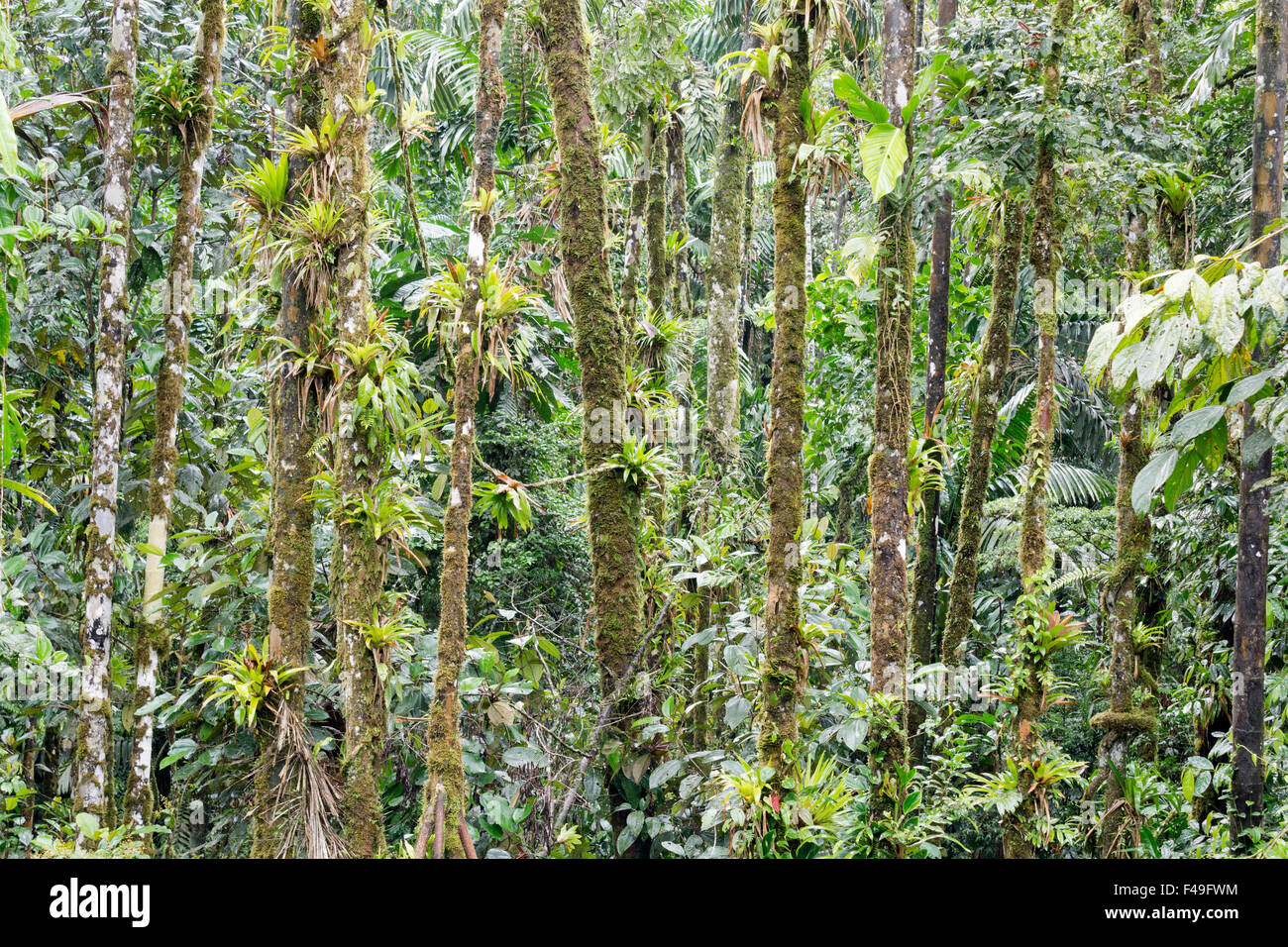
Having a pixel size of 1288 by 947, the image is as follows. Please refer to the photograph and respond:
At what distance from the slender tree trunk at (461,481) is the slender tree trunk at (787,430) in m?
1.58

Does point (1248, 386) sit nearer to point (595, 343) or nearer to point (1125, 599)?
point (595, 343)

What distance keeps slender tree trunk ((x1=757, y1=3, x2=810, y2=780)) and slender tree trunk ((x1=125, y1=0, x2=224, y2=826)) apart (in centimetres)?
379

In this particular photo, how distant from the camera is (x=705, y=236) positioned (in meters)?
18.5

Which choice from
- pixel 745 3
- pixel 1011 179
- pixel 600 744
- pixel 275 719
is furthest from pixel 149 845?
pixel 745 3

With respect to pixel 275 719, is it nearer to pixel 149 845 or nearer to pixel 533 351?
pixel 149 845

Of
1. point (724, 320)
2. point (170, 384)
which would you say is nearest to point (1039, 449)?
point (724, 320)

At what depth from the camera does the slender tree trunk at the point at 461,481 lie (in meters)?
4.69

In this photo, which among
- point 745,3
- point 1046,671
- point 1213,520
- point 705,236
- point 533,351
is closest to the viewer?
point 1046,671

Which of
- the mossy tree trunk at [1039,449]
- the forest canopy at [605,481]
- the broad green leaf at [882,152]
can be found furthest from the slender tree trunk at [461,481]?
the mossy tree trunk at [1039,449]

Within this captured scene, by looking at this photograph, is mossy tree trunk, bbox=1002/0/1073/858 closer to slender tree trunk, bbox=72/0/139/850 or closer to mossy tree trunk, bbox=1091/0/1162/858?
mossy tree trunk, bbox=1091/0/1162/858

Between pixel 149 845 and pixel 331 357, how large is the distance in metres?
3.13

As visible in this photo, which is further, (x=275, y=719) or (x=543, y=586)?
(x=543, y=586)

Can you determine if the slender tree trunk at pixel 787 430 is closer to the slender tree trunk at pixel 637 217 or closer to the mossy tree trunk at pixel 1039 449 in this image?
the mossy tree trunk at pixel 1039 449

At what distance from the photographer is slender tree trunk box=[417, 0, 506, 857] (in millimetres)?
4691
